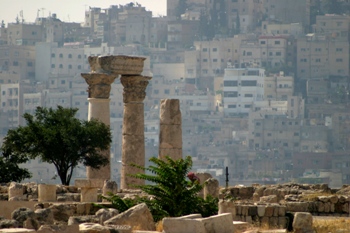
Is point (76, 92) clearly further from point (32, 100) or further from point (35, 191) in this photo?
point (35, 191)

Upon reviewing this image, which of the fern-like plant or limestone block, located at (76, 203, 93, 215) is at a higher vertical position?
the fern-like plant

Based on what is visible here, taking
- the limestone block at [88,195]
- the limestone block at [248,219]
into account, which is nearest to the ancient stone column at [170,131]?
the limestone block at [88,195]

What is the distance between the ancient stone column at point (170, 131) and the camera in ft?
90.9

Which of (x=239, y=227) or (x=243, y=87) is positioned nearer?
(x=239, y=227)

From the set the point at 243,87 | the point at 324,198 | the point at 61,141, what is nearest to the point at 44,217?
the point at 324,198

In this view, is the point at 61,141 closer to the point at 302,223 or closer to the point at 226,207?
the point at 226,207

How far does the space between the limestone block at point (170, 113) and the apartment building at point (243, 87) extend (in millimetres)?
161779

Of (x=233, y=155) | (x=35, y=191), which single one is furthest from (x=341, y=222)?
(x=233, y=155)

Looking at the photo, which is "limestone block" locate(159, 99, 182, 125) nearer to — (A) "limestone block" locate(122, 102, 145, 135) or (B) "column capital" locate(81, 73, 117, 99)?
(A) "limestone block" locate(122, 102, 145, 135)

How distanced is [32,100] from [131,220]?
17122 cm

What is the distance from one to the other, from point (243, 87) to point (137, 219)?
17978 centimetres

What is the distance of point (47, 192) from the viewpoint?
746 inches

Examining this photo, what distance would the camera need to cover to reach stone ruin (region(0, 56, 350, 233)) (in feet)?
41.5

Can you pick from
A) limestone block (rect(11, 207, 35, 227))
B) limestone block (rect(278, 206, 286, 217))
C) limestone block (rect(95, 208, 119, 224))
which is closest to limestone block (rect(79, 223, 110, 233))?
limestone block (rect(11, 207, 35, 227))
